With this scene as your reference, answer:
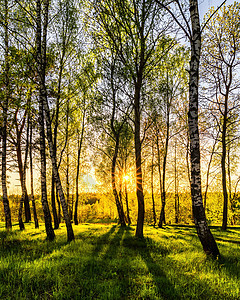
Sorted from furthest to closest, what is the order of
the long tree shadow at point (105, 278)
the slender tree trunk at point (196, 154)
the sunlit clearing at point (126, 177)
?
the sunlit clearing at point (126, 177) → the slender tree trunk at point (196, 154) → the long tree shadow at point (105, 278)

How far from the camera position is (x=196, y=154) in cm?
629

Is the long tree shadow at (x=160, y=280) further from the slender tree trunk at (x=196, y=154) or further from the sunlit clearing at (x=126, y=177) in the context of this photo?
the sunlit clearing at (x=126, y=177)

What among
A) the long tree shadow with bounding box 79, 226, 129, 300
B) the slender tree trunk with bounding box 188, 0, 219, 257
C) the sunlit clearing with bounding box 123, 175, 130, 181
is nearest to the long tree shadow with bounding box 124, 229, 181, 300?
the long tree shadow with bounding box 79, 226, 129, 300

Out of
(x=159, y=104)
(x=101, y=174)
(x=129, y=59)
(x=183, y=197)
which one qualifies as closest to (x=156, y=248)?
(x=129, y=59)

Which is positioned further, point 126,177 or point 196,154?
point 126,177

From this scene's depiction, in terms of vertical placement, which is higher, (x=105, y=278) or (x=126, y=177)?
(x=126, y=177)

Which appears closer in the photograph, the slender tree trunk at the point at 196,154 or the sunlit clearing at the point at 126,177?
the slender tree trunk at the point at 196,154

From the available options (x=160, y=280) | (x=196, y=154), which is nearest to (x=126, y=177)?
(x=196, y=154)

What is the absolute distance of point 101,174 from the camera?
2548 centimetres

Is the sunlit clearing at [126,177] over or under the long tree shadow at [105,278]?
over

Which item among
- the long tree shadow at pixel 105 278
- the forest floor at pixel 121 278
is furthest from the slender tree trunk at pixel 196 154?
the long tree shadow at pixel 105 278

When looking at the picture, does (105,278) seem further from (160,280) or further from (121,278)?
(160,280)

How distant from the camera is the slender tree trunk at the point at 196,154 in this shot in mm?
6008

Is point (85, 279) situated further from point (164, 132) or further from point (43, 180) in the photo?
point (164, 132)
